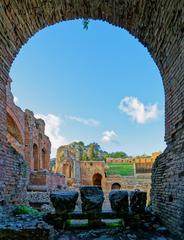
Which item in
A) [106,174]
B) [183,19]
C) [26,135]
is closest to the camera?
[183,19]

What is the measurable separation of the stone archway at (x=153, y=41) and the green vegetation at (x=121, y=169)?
2758 centimetres

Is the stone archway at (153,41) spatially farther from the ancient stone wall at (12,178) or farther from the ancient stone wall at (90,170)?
the ancient stone wall at (90,170)

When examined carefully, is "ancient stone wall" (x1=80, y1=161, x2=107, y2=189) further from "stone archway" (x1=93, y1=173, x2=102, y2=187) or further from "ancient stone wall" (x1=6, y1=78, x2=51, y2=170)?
"ancient stone wall" (x1=6, y1=78, x2=51, y2=170)

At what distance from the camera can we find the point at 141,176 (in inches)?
1259

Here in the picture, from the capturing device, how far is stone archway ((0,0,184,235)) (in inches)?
188

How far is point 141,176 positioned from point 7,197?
2743 cm

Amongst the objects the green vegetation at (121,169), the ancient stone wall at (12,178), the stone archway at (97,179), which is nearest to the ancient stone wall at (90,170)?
the stone archway at (97,179)

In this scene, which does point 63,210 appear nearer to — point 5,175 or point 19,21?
point 5,175

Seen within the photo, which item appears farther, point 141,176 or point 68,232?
point 141,176

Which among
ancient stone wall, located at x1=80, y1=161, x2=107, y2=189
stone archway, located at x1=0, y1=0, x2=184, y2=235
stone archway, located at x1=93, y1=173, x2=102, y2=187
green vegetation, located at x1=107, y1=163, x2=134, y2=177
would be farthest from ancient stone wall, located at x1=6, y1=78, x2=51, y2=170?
green vegetation, located at x1=107, y1=163, x2=134, y2=177

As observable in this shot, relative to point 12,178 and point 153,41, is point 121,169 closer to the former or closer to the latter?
point 12,178

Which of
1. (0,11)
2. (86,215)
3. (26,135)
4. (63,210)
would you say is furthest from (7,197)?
(26,135)

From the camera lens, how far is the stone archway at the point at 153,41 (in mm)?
Result: 4766

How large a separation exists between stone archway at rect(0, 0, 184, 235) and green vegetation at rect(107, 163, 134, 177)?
2758 cm
